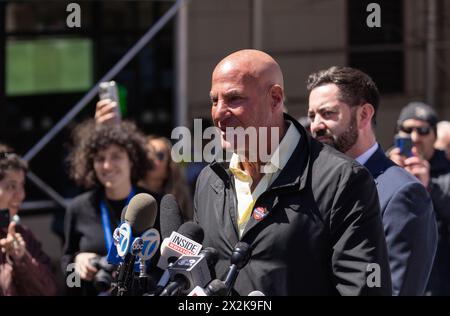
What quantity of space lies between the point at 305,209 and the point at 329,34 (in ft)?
23.3

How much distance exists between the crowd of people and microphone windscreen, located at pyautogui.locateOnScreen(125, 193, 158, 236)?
12.4 inches

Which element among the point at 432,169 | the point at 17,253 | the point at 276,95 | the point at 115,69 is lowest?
the point at 17,253

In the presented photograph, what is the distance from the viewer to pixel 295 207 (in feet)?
9.36

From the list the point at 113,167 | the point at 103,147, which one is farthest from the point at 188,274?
the point at 103,147

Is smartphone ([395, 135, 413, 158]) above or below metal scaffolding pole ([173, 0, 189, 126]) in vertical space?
below

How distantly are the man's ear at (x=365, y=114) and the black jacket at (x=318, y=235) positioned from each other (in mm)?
920

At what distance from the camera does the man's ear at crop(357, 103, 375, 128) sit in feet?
12.6

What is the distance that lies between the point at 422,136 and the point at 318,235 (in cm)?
335

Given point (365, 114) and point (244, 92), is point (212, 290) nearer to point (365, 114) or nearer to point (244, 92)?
point (244, 92)

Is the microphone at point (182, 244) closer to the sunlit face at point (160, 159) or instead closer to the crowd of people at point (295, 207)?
the crowd of people at point (295, 207)

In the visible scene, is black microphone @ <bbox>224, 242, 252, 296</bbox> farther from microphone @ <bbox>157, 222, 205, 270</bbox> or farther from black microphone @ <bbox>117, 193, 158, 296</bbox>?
black microphone @ <bbox>117, 193, 158, 296</bbox>

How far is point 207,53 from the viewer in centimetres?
904

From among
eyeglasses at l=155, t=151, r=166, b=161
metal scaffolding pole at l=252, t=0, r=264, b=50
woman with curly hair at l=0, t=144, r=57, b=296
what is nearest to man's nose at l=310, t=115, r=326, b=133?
woman with curly hair at l=0, t=144, r=57, b=296
